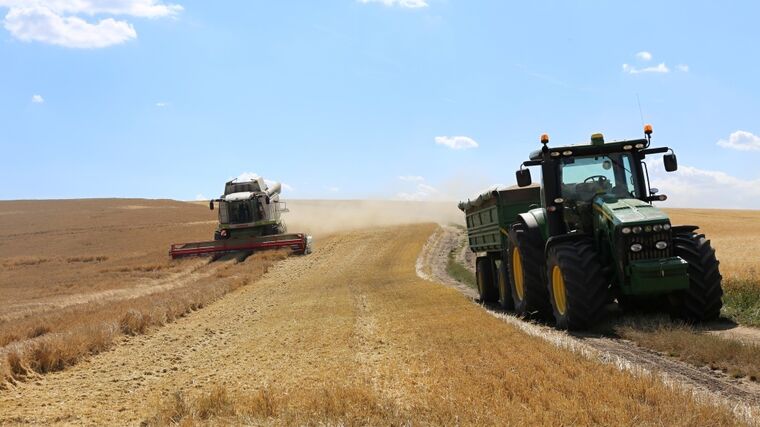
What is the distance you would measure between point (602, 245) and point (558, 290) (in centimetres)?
100

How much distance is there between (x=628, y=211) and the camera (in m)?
10.6

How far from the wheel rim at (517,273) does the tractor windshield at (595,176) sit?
68.7 inches

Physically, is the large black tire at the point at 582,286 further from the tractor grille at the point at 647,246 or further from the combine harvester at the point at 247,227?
the combine harvester at the point at 247,227

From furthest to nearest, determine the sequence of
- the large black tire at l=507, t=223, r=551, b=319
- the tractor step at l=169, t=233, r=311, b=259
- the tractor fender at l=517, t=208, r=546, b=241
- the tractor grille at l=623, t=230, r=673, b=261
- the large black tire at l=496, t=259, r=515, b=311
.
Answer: the tractor step at l=169, t=233, r=311, b=259 < the large black tire at l=496, t=259, r=515, b=311 < the tractor fender at l=517, t=208, r=546, b=241 < the large black tire at l=507, t=223, r=551, b=319 < the tractor grille at l=623, t=230, r=673, b=261

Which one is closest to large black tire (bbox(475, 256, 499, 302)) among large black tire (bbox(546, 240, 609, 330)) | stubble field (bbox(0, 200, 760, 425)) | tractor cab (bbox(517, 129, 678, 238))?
stubble field (bbox(0, 200, 760, 425))

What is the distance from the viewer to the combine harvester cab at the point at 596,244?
10.2 meters

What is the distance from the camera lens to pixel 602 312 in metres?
10.5

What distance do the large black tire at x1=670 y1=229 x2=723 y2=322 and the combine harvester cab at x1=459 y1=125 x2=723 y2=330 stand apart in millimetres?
14

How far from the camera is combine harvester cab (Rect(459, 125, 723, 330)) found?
10.2 meters

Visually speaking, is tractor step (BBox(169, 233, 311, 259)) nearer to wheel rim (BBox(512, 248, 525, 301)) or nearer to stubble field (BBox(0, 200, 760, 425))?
stubble field (BBox(0, 200, 760, 425))

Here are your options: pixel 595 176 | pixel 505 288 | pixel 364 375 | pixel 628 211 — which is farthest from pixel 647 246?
pixel 364 375

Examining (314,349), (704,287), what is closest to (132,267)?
(314,349)

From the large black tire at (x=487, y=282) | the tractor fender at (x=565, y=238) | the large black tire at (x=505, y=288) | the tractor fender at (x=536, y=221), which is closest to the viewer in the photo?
the tractor fender at (x=565, y=238)

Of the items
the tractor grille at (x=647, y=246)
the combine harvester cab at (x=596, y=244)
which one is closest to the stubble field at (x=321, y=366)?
the combine harvester cab at (x=596, y=244)
